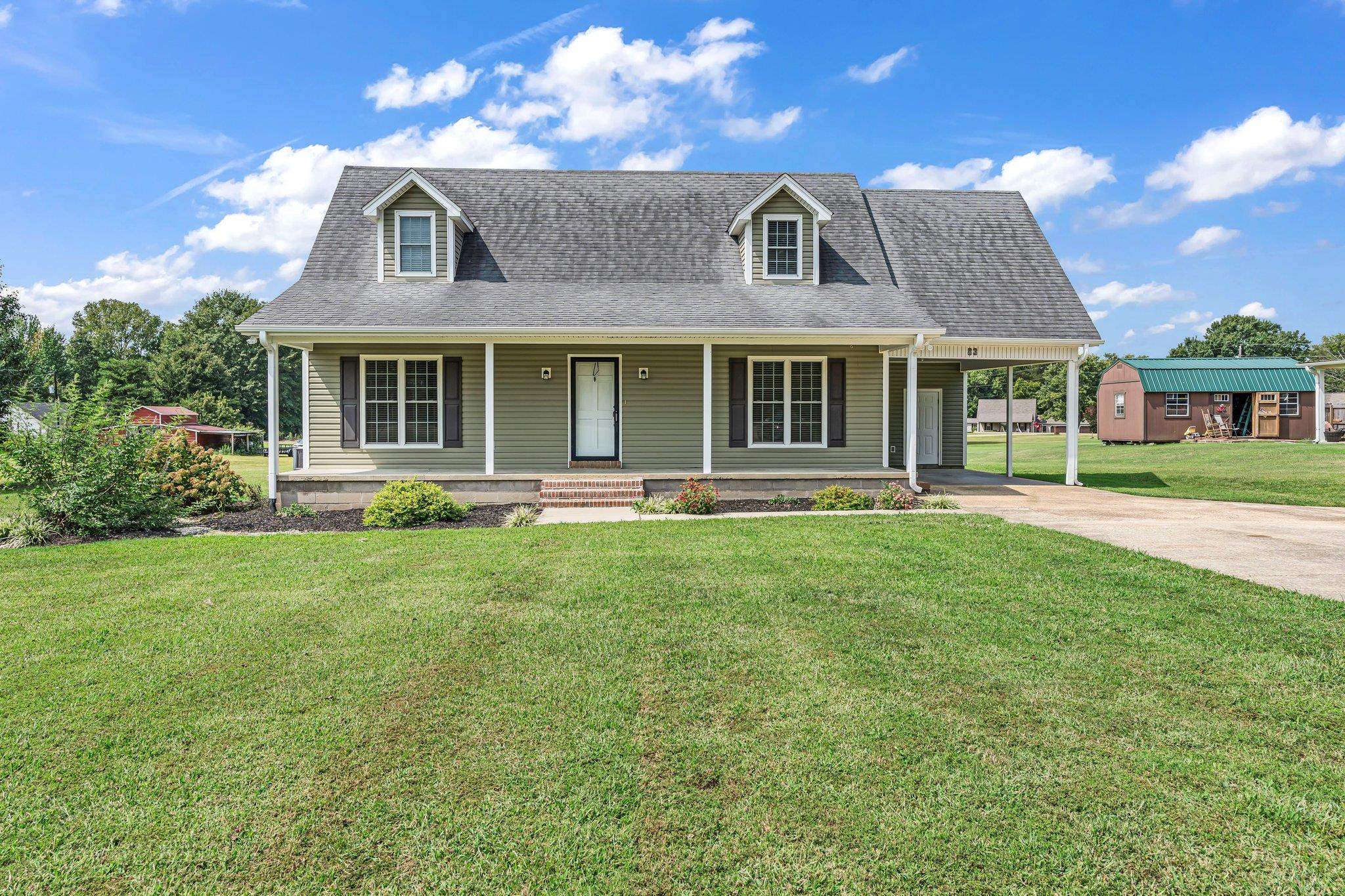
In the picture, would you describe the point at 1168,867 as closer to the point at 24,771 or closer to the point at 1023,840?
the point at 1023,840

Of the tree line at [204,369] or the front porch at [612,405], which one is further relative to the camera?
the tree line at [204,369]

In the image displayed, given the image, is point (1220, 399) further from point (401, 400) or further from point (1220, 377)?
point (401, 400)

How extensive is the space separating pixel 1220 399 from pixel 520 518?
121ft

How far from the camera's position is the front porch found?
1380 cm

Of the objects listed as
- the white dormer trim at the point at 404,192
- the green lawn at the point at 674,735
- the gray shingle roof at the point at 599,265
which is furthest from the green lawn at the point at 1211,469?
the white dormer trim at the point at 404,192

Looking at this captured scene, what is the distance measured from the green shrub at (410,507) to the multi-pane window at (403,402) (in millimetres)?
2961

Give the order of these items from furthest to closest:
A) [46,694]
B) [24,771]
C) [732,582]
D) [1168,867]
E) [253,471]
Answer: [253,471] < [732,582] < [46,694] < [24,771] < [1168,867]

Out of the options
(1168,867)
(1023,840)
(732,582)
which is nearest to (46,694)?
(732,582)

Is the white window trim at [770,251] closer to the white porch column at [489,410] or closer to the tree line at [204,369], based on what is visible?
the white porch column at [489,410]

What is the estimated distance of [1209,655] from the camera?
4.61 m

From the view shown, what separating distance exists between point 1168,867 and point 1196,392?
38.4 metres

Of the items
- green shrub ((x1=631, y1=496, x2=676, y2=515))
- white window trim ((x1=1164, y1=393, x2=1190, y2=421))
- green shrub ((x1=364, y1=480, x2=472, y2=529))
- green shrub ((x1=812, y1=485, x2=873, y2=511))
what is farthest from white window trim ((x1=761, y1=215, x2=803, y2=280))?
white window trim ((x1=1164, y1=393, x2=1190, y2=421))

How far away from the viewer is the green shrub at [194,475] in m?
11.7

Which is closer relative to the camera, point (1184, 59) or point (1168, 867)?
point (1168, 867)
